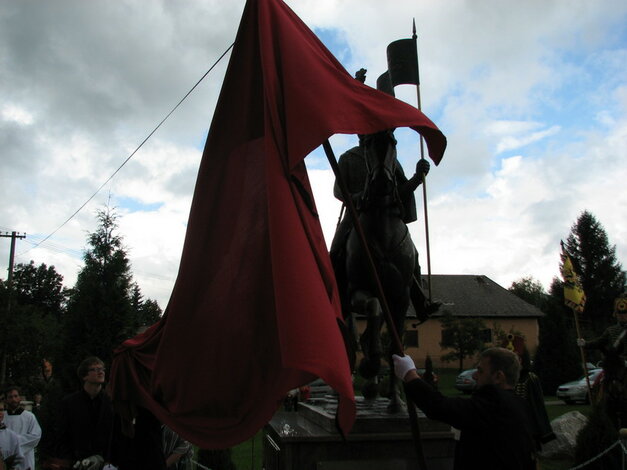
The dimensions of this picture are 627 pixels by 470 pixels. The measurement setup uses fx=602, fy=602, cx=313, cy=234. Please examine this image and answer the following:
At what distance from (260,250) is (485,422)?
143cm

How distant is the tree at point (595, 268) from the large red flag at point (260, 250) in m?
56.1

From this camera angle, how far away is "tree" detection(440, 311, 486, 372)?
119 feet

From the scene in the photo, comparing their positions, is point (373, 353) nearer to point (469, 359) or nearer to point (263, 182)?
point (263, 182)

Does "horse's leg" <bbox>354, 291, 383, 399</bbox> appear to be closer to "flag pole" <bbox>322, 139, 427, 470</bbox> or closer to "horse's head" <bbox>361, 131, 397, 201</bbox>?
"horse's head" <bbox>361, 131, 397, 201</bbox>

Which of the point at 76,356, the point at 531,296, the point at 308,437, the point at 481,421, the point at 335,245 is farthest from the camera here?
the point at 531,296

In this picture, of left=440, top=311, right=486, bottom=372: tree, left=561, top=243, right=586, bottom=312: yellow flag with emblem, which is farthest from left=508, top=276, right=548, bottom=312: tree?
left=561, top=243, right=586, bottom=312: yellow flag with emblem

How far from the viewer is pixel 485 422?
9.81 ft

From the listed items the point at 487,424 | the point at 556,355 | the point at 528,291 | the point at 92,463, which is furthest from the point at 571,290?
the point at 528,291

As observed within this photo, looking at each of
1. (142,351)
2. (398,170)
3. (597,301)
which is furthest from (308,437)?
(597,301)

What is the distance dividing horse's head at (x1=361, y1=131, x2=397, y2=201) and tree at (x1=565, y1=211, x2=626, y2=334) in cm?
5335

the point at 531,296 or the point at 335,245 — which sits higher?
the point at 531,296

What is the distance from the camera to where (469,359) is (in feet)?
140

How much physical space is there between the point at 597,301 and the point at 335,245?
55986 millimetres

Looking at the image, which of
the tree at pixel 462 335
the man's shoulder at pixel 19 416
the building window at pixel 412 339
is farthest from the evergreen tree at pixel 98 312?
the building window at pixel 412 339
